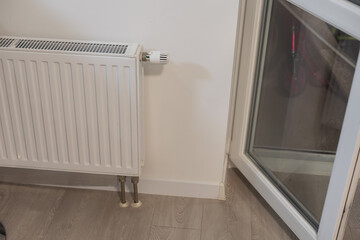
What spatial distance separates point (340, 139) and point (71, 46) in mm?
952

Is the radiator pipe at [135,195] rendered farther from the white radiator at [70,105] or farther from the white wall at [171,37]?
the white wall at [171,37]

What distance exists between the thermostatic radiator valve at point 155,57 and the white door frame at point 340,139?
369mm

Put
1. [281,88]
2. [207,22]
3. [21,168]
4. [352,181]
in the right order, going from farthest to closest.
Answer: [21,168], [281,88], [207,22], [352,181]

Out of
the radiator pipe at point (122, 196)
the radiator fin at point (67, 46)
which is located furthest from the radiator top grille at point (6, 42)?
the radiator pipe at point (122, 196)

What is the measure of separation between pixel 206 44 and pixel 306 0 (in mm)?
381

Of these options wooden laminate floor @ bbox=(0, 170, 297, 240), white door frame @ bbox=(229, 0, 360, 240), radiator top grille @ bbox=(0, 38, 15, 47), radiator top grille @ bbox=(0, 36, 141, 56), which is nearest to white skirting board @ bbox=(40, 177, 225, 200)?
wooden laminate floor @ bbox=(0, 170, 297, 240)

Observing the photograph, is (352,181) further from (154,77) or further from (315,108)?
(154,77)

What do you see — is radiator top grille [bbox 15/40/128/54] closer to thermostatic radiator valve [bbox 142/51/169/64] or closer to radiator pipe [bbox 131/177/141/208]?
thermostatic radiator valve [bbox 142/51/169/64]

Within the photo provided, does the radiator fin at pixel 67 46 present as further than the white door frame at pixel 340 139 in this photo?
Yes

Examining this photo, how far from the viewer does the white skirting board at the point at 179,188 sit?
6.66 feet

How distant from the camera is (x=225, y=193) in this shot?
2088 mm

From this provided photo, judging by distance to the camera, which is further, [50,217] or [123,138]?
[50,217]

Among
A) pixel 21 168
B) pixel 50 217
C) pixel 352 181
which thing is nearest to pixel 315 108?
pixel 352 181

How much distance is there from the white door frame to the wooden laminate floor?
0.10 meters
